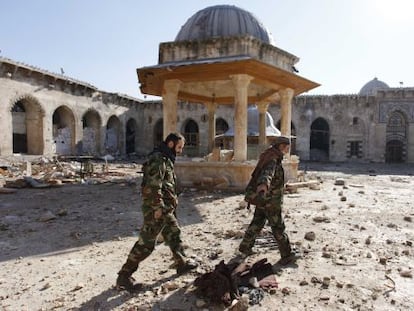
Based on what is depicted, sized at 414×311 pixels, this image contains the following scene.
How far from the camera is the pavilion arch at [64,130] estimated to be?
70.3 feet

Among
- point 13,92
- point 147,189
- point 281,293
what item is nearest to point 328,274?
point 281,293

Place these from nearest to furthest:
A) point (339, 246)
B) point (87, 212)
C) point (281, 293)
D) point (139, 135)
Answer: point (281, 293)
point (339, 246)
point (87, 212)
point (139, 135)

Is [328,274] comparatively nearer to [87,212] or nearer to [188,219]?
[188,219]

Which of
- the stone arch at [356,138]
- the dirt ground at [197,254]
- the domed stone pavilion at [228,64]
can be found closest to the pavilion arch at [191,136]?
the stone arch at [356,138]

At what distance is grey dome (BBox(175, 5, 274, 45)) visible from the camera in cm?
924

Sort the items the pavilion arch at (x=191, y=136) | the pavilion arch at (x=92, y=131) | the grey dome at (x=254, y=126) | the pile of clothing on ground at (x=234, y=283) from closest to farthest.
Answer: the pile of clothing on ground at (x=234, y=283), the grey dome at (x=254, y=126), the pavilion arch at (x=92, y=131), the pavilion arch at (x=191, y=136)

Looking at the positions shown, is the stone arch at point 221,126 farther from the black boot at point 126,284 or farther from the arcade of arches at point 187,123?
the black boot at point 126,284

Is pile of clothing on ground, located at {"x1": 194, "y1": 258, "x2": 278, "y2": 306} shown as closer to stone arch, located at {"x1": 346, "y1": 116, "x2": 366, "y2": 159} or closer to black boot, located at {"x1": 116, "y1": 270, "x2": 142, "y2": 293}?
black boot, located at {"x1": 116, "y1": 270, "x2": 142, "y2": 293}

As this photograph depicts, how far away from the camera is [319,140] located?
28562 mm

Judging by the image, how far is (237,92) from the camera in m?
8.41

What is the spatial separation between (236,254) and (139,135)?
26141 millimetres

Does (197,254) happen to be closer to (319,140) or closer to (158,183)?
(158,183)

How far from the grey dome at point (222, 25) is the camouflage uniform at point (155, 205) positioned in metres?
6.77

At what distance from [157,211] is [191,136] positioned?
26149mm
